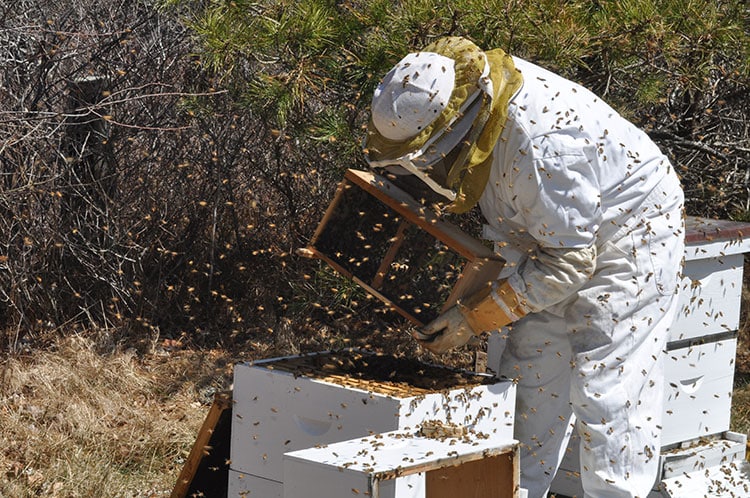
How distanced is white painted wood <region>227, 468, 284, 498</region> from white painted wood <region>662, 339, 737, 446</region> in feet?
4.83

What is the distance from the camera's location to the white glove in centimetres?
310

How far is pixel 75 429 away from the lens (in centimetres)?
399

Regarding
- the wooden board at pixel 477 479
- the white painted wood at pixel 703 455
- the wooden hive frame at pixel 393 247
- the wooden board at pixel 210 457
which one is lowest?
the white painted wood at pixel 703 455

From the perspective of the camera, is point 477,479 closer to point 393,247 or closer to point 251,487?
point 251,487

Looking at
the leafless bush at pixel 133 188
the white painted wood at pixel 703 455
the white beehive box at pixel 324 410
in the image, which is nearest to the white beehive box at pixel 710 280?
the white painted wood at pixel 703 455

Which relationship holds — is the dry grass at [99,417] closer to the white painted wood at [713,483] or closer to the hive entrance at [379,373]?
the hive entrance at [379,373]

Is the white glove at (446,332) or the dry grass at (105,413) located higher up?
the white glove at (446,332)

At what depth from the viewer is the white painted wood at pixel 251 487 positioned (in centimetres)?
290

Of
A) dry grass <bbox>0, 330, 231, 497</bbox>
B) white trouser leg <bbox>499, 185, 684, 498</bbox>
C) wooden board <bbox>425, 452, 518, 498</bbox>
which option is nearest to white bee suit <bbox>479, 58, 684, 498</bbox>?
white trouser leg <bbox>499, 185, 684, 498</bbox>

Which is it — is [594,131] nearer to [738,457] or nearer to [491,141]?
[491,141]

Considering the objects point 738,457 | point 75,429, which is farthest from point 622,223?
point 75,429

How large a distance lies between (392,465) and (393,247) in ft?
3.63

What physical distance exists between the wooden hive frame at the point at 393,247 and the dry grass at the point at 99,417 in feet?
3.78

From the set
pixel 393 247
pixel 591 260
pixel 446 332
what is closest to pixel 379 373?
pixel 446 332
